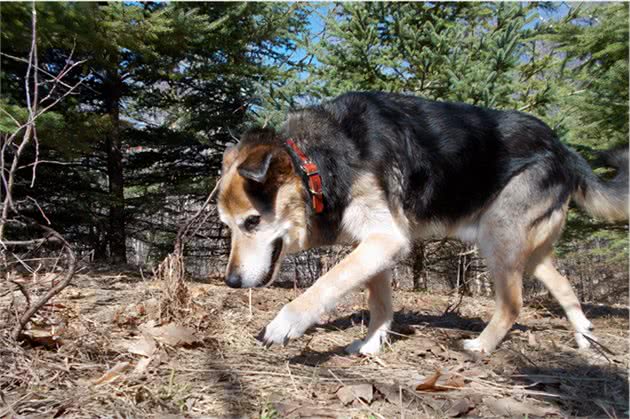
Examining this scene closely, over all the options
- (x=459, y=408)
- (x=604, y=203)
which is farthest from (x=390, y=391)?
(x=604, y=203)

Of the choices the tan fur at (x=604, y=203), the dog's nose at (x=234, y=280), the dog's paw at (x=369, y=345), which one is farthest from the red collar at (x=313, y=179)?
the tan fur at (x=604, y=203)

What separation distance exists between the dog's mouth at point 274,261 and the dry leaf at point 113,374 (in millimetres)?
975

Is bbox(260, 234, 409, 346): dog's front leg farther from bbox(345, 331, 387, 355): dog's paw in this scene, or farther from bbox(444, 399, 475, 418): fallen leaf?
bbox(444, 399, 475, 418): fallen leaf

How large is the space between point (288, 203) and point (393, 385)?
132cm

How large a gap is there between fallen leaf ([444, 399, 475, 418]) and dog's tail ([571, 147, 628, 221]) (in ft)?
8.12

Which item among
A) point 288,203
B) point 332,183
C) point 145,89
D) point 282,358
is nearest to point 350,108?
point 332,183

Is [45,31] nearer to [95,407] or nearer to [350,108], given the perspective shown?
[350,108]

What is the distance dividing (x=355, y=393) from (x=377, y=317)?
1.20 metres

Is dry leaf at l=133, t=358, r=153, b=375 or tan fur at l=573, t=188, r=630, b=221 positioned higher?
tan fur at l=573, t=188, r=630, b=221

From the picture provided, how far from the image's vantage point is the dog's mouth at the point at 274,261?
3057mm

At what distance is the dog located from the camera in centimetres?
306

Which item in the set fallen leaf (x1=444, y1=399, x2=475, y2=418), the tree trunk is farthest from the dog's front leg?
the tree trunk

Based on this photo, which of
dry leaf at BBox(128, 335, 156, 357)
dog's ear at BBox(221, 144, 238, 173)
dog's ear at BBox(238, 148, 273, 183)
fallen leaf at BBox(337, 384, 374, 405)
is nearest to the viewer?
fallen leaf at BBox(337, 384, 374, 405)

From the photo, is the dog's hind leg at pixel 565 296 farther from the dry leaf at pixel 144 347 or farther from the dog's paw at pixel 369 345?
the dry leaf at pixel 144 347
